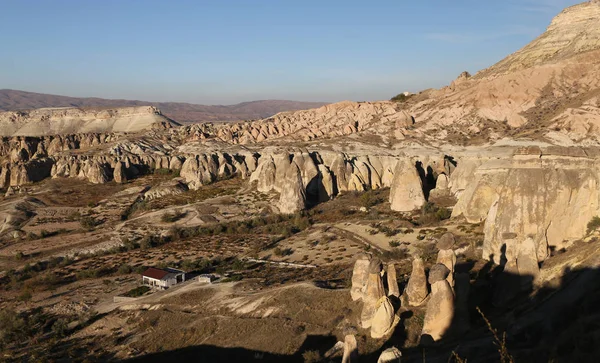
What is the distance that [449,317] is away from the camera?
1631cm

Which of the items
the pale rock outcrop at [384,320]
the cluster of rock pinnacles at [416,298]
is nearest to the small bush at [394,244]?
the cluster of rock pinnacles at [416,298]

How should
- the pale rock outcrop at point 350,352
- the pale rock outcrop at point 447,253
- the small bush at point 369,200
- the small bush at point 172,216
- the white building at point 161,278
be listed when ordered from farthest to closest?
the small bush at point 172,216
the small bush at point 369,200
the white building at point 161,278
the pale rock outcrop at point 447,253
the pale rock outcrop at point 350,352

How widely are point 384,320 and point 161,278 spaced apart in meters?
16.9

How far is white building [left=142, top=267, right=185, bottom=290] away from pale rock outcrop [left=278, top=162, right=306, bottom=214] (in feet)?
53.6

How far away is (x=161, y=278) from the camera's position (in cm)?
3022

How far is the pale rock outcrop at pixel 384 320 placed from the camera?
17906mm

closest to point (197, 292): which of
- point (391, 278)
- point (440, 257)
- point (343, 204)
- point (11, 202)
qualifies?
point (391, 278)

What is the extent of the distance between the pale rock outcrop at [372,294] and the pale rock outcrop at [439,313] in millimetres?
2543

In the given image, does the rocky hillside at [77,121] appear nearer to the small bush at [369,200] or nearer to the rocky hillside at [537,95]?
the rocky hillside at [537,95]

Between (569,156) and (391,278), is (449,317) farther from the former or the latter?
(569,156)

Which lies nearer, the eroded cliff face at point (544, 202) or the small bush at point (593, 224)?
the small bush at point (593, 224)

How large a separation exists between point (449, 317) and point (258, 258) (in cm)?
2015

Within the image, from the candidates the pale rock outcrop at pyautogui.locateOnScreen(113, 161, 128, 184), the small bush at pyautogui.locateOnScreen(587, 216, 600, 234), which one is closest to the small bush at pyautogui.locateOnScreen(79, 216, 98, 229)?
the pale rock outcrop at pyautogui.locateOnScreen(113, 161, 128, 184)

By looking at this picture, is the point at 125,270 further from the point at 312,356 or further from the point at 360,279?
the point at 312,356
